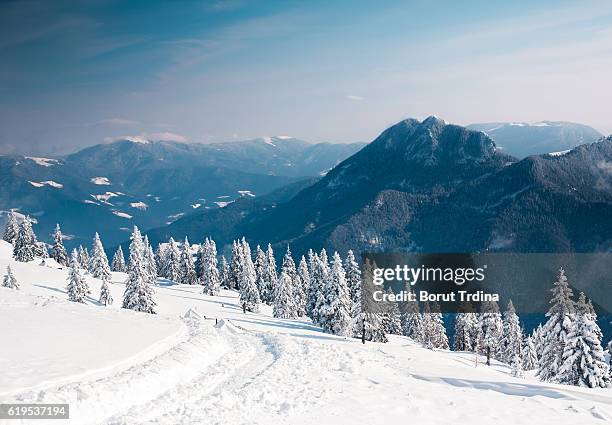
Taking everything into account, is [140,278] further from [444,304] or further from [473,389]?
[444,304]

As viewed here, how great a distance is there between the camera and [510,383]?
25.6m

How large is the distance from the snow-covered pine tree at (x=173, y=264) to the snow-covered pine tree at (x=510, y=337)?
77395 mm

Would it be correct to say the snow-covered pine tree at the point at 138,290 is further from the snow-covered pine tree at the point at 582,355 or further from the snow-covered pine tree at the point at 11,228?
the snow-covered pine tree at the point at 11,228

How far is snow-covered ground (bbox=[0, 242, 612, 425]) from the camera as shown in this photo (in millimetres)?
17469

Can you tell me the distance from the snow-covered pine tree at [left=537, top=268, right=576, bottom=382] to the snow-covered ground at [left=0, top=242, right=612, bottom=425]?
751 inches

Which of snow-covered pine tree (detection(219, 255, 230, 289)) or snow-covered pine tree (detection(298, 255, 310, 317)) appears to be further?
snow-covered pine tree (detection(219, 255, 230, 289))

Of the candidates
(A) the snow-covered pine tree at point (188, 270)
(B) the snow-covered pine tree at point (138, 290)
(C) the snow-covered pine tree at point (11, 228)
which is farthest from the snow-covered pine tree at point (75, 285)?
(C) the snow-covered pine tree at point (11, 228)

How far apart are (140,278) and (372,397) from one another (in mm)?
51960

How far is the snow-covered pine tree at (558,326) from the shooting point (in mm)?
42656

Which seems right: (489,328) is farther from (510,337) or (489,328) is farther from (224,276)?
(224,276)

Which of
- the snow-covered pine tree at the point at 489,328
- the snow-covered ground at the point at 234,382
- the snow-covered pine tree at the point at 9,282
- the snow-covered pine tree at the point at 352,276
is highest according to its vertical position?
the snow-covered ground at the point at 234,382

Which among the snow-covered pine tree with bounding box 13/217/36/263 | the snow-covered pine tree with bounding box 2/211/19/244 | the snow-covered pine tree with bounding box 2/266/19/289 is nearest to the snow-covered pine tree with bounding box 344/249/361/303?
the snow-covered pine tree with bounding box 2/266/19/289

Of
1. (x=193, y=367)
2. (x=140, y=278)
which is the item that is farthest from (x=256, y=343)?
(x=140, y=278)

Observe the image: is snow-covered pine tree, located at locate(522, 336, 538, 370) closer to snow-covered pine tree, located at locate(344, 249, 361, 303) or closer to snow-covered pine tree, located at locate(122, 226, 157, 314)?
snow-covered pine tree, located at locate(344, 249, 361, 303)
